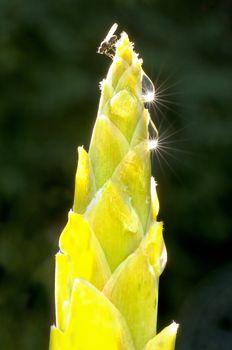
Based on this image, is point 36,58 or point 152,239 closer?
point 152,239

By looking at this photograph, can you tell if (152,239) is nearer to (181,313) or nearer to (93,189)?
(93,189)

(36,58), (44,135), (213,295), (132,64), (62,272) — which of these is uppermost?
(36,58)

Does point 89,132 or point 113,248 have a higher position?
point 89,132

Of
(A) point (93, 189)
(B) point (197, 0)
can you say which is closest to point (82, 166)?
(A) point (93, 189)

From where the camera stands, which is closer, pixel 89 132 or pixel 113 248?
pixel 113 248

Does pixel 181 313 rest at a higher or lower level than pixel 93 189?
higher
